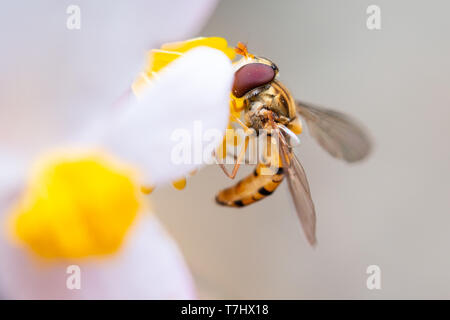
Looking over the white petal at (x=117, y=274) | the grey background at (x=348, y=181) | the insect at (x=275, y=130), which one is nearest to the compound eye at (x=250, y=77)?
the insect at (x=275, y=130)

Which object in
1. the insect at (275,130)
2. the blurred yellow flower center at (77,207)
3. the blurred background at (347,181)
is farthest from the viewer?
the blurred background at (347,181)

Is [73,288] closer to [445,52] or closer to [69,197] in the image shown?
[69,197]

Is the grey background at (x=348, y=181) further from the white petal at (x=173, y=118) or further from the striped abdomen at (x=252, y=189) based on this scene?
the white petal at (x=173, y=118)

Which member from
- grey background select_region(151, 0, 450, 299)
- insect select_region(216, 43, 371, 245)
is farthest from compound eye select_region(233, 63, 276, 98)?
grey background select_region(151, 0, 450, 299)

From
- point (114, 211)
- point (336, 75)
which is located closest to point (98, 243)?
point (114, 211)

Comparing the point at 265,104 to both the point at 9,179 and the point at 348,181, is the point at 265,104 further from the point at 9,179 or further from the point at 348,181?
the point at 348,181

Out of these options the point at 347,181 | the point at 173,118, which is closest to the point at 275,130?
the point at 173,118
